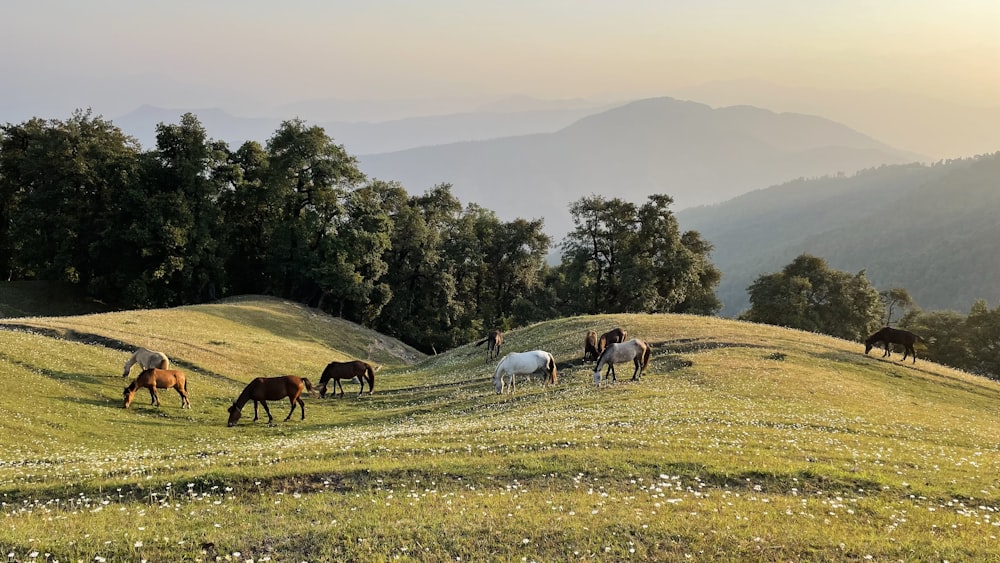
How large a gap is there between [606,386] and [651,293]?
53.4 m

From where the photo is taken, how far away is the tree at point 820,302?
9069 centimetres

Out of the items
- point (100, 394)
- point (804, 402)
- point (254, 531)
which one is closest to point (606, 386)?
point (804, 402)

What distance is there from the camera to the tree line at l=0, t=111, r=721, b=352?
69.6 metres

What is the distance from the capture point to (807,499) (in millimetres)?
11812

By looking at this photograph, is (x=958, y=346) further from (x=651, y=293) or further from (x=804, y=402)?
(x=804, y=402)

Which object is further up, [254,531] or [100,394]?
[254,531]

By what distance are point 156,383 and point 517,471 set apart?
22199mm

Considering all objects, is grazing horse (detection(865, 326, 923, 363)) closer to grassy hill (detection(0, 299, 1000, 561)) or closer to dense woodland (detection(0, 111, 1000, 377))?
grassy hill (detection(0, 299, 1000, 561))

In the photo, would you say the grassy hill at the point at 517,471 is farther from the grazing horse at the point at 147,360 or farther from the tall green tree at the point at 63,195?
the tall green tree at the point at 63,195

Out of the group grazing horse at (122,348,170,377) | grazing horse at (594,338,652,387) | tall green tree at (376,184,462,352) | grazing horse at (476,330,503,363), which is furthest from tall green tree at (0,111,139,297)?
grazing horse at (594,338,652,387)

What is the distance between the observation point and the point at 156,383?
88.3ft

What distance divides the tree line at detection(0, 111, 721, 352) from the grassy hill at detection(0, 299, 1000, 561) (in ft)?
141

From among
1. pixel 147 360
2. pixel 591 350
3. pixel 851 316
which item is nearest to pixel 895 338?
pixel 591 350

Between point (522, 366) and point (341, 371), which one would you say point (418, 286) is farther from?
point (522, 366)
